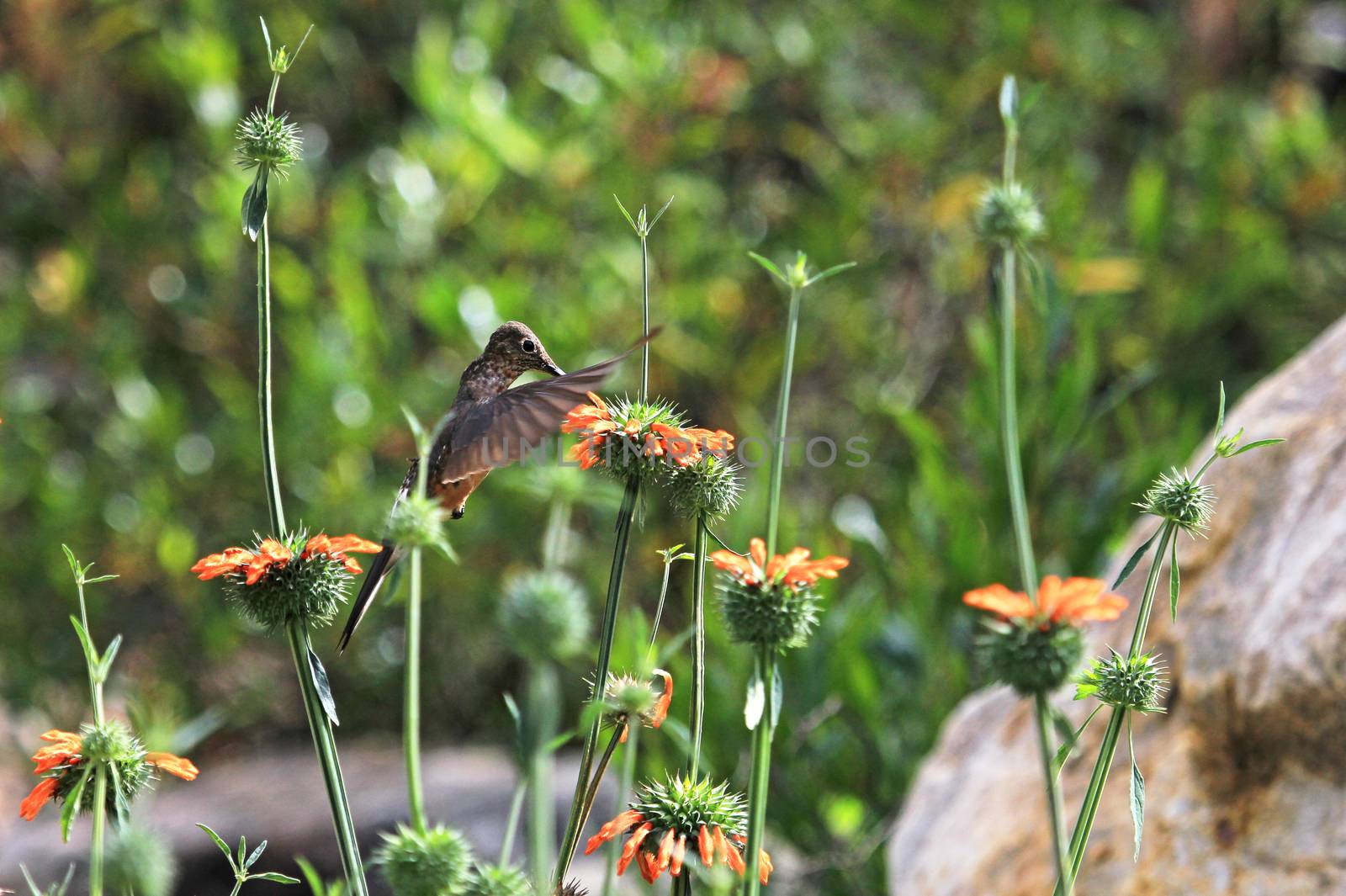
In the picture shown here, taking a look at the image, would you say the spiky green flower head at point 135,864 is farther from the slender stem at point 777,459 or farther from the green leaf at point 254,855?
the slender stem at point 777,459

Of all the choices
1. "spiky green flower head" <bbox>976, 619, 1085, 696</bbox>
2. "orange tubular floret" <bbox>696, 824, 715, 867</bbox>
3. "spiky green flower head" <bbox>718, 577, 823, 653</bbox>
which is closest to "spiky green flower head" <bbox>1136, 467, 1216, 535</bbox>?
"spiky green flower head" <bbox>976, 619, 1085, 696</bbox>

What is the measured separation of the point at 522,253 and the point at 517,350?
235cm

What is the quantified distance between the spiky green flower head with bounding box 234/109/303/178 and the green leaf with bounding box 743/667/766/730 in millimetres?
418

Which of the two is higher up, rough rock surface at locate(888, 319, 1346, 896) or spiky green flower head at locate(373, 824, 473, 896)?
rough rock surface at locate(888, 319, 1346, 896)

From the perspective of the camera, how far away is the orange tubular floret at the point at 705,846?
0.77 meters

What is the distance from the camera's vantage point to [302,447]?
10.2 feet

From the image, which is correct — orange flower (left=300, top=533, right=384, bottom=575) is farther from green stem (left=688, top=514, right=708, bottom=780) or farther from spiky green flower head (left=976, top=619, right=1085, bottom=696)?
spiky green flower head (left=976, top=619, right=1085, bottom=696)

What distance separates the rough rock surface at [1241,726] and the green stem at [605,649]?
732 mm

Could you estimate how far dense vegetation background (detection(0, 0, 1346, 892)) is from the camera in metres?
3.16

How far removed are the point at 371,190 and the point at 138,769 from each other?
291 cm

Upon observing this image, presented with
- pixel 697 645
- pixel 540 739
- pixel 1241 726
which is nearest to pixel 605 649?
pixel 697 645

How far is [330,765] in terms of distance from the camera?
0.73m

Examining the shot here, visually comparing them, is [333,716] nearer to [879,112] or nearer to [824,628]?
[824,628]

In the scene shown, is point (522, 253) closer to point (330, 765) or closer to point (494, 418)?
point (494, 418)
